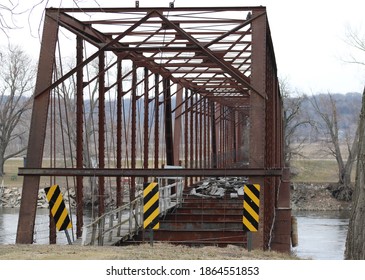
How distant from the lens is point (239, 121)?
240 ft

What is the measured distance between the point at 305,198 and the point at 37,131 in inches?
2082

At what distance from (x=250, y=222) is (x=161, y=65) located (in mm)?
12616

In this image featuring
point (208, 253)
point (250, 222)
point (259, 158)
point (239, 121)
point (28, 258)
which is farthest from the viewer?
point (239, 121)

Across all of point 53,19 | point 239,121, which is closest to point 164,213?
point 53,19

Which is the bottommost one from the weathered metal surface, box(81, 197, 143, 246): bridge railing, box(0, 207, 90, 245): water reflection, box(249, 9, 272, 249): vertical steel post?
box(0, 207, 90, 245): water reflection

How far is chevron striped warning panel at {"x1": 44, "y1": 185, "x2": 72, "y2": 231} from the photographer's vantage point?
1614 centimetres

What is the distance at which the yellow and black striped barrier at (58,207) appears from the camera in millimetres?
16141

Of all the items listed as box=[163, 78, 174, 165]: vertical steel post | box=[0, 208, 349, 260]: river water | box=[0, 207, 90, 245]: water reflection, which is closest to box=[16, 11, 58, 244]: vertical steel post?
box=[0, 208, 349, 260]: river water

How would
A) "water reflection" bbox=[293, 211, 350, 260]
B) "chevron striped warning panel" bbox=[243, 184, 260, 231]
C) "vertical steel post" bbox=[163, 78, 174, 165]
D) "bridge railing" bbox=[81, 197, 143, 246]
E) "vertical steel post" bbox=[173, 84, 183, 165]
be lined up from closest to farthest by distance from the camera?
"chevron striped warning panel" bbox=[243, 184, 260, 231], "bridge railing" bbox=[81, 197, 143, 246], "vertical steel post" bbox=[163, 78, 174, 165], "water reflection" bbox=[293, 211, 350, 260], "vertical steel post" bbox=[173, 84, 183, 165]

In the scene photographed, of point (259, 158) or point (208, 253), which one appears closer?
point (208, 253)

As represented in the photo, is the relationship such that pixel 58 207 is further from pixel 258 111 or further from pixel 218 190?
pixel 218 190

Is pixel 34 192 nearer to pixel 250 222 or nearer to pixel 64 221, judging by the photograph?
pixel 64 221

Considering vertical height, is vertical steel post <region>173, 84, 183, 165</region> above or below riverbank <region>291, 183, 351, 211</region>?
above

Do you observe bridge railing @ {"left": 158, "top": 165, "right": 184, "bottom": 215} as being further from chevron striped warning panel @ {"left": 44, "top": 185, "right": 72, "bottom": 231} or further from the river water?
chevron striped warning panel @ {"left": 44, "top": 185, "right": 72, "bottom": 231}
